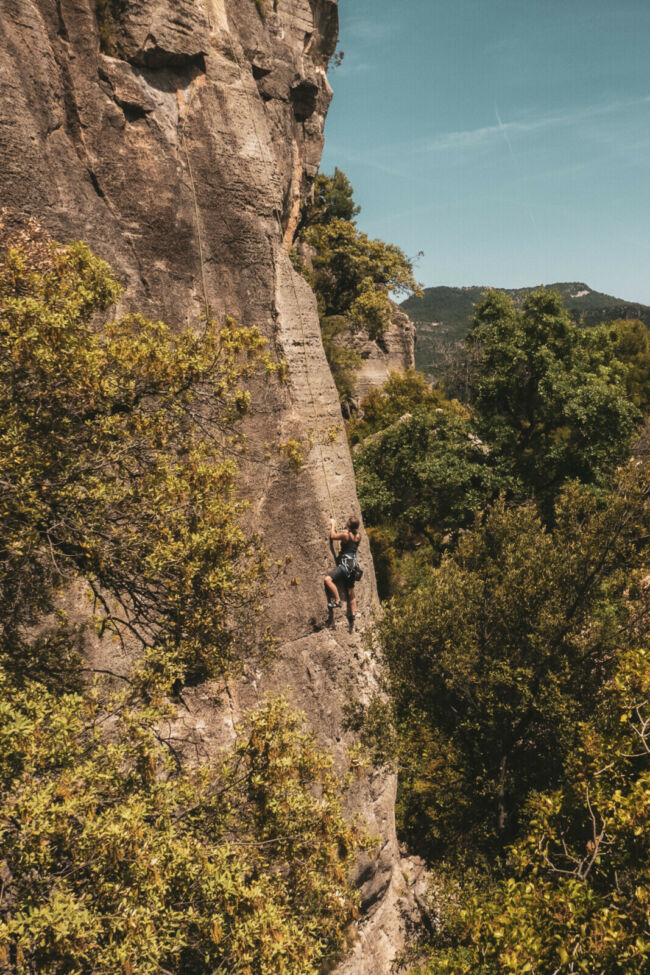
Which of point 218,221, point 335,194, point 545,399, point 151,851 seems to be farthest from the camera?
point 335,194

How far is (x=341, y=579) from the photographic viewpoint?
14.2 m

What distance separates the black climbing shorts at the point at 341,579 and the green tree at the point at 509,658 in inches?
66.1

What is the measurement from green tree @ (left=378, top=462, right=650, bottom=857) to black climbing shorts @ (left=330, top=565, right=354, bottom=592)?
5.51 ft

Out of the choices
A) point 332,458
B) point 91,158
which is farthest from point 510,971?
point 91,158

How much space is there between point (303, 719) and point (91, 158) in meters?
11.9

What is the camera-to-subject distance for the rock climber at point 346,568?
13578 mm

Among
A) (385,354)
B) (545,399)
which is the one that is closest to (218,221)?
(545,399)

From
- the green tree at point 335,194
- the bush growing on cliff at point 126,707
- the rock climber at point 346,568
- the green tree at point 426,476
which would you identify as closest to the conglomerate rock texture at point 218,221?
the rock climber at point 346,568

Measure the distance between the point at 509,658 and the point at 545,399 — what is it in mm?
14464

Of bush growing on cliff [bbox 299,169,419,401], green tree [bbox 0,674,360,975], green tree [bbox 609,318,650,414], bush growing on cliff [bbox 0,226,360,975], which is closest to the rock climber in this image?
bush growing on cliff [bbox 0,226,360,975]

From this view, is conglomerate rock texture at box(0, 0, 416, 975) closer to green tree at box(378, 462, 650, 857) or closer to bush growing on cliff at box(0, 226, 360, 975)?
green tree at box(378, 462, 650, 857)

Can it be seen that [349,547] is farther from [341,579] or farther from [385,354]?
[385,354]

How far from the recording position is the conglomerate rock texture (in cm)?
1173

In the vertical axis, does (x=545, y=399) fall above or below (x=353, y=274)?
below
